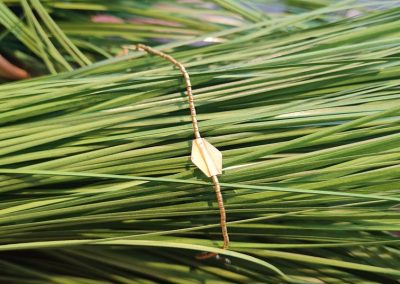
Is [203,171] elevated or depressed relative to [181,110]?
depressed

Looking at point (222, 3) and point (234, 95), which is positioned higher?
point (222, 3)

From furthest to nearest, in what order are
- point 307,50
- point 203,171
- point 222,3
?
1. point 222,3
2. point 307,50
3. point 203,171

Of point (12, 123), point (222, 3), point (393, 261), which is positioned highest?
point (222, 3)

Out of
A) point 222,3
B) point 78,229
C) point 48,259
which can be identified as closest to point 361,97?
point 222,3

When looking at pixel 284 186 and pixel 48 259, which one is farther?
pixel 48 259

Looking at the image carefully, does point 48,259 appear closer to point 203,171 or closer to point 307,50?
point 203,171

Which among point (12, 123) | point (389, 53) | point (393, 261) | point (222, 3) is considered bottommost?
point (393, 261)

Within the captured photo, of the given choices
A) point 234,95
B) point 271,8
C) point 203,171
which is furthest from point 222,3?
point 203,171

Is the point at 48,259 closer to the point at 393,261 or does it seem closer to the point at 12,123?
the point at 12,123

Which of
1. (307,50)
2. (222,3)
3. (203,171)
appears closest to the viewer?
(203,171)
